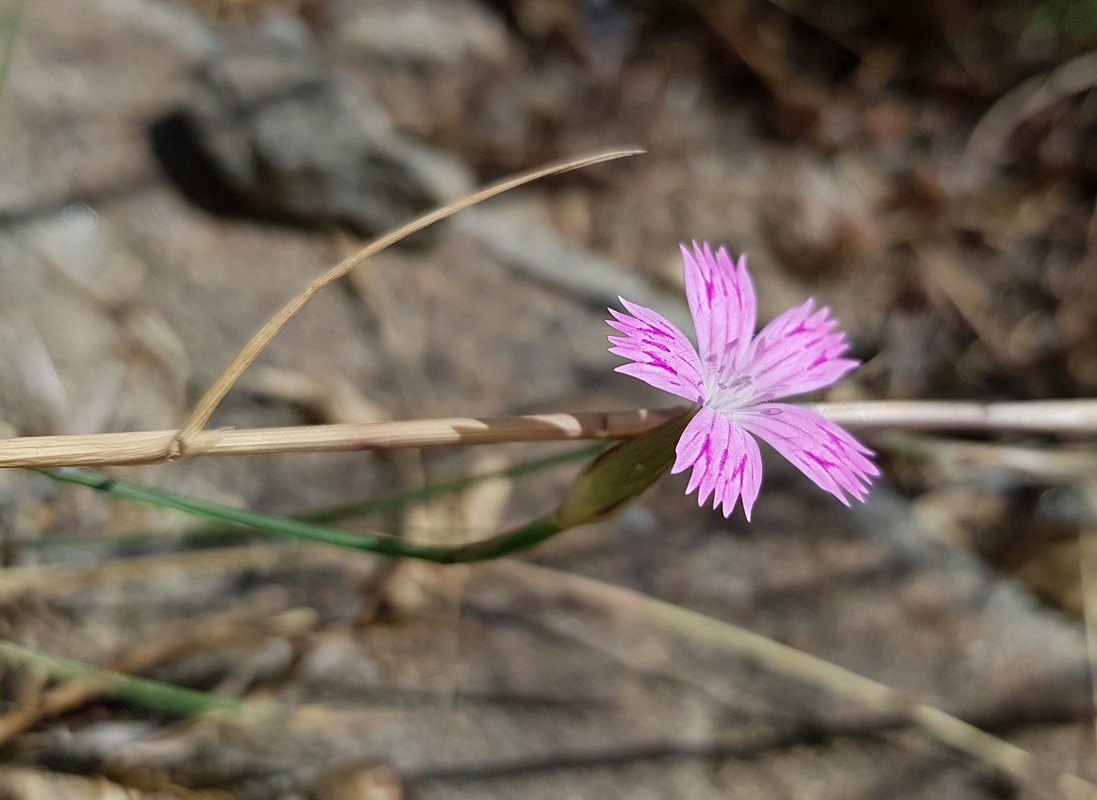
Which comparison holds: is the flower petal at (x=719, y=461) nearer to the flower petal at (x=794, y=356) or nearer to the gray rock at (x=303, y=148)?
the flower petal at (x=794, y=356)

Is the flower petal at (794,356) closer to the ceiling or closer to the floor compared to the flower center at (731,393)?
closer to the ceiling

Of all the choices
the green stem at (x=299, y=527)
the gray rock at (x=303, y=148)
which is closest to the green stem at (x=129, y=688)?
the green stem at (x=299, y=527)

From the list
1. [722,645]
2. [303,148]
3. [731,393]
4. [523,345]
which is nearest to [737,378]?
[731,393]

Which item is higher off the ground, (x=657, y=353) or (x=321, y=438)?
(x=657, y=353)

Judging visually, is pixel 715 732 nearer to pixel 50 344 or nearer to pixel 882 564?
pixel 882 564

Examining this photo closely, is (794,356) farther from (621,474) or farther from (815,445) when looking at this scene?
(621,474)
